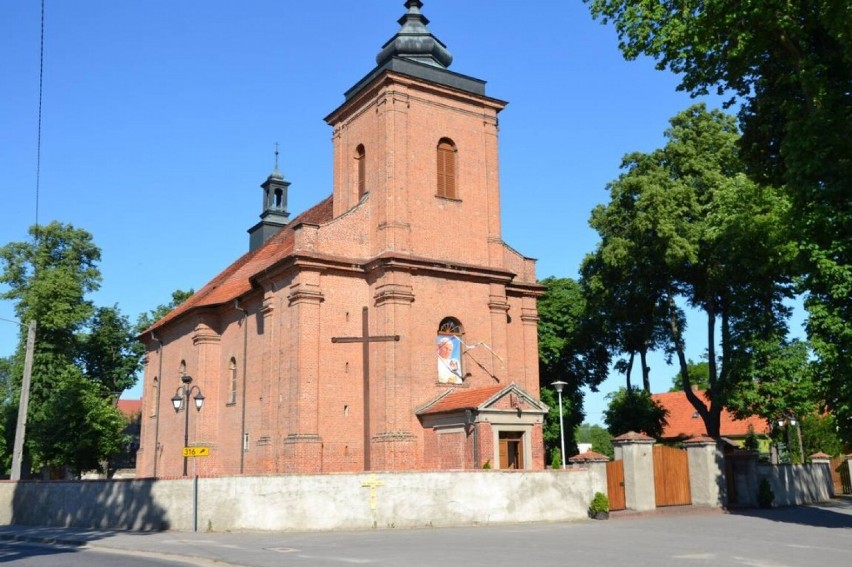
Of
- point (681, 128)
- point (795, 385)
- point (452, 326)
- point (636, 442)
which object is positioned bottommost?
point (636, 442)

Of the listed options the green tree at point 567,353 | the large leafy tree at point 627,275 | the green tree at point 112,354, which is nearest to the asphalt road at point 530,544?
the large leafy tree at point 627,275

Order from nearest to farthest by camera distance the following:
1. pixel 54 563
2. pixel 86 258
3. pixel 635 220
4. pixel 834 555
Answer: pixel 54 563
pixel 834 555
pixel 635 220
pixel 86 258

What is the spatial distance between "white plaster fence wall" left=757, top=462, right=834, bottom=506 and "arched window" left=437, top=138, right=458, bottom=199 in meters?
14.4

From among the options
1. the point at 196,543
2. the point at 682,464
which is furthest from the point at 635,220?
the point at 196,543

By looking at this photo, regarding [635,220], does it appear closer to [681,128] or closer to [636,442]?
[681,128]

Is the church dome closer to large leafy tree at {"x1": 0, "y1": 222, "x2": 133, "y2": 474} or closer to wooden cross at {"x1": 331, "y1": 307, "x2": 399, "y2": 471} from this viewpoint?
wooden cross at {"x1": 331, "y1": 307, "x2": 399, "y2": 471}

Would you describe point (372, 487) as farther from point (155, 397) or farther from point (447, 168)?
point (155, 397)

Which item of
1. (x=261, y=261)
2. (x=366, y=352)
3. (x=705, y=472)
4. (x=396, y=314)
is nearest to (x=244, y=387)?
(x=261, y=261)

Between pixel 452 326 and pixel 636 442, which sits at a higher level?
pixel 452 326

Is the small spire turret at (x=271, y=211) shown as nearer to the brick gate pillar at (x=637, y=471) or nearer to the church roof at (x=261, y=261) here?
the church roof at (x=261, y=261)

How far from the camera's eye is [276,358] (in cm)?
2692

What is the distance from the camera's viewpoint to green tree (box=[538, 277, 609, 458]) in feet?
129

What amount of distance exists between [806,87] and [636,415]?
24.3m

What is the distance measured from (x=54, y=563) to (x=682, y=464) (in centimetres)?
1893
